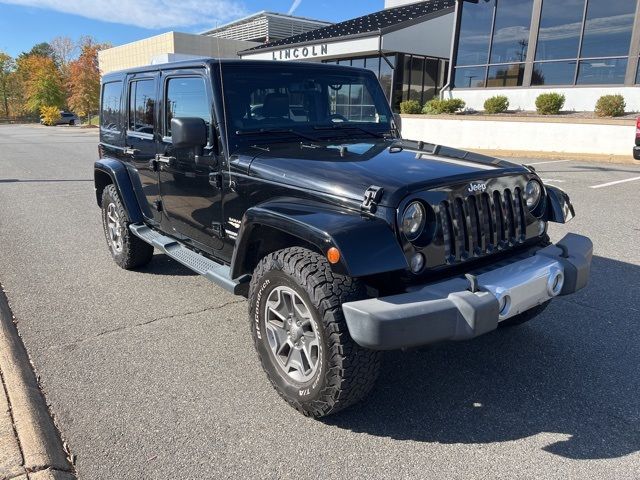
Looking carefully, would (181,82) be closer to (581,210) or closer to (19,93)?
(581,210)

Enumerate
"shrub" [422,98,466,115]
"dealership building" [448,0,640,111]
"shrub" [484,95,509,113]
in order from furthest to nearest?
"shrub" [422,98,466,115] < "shrub" [484,95,509,113] < "dealership building" [448,0,640,111]

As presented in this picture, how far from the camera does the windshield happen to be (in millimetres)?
3592

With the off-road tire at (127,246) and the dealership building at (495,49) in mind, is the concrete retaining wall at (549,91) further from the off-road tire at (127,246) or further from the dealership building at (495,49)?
the off-road tire at (127,246)

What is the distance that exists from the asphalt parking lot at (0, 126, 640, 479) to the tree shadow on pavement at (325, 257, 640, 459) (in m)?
0.01

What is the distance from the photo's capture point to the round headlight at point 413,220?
103 inches

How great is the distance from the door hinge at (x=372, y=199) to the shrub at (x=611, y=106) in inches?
607

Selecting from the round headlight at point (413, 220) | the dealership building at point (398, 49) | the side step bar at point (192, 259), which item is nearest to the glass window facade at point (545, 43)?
the dealership building at point (398, 49)

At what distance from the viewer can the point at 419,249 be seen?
267 cm

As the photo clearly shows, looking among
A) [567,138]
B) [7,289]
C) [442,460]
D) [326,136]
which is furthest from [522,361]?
[567,138]

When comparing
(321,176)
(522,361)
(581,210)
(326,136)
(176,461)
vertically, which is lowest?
(176,461)

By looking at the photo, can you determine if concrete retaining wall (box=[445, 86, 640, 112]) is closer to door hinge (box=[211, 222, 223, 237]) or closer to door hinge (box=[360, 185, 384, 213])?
door hinge (box=[211, 222, 223, 237])

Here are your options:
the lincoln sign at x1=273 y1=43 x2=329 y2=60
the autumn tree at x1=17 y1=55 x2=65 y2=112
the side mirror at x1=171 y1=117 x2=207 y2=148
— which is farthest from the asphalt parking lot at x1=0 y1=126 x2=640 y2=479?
the autumn tree at x1=17 y1=55 x2=65 y2=112

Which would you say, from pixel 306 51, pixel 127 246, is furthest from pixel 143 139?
pixel 306 51

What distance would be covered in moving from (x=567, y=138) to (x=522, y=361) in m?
13.8
